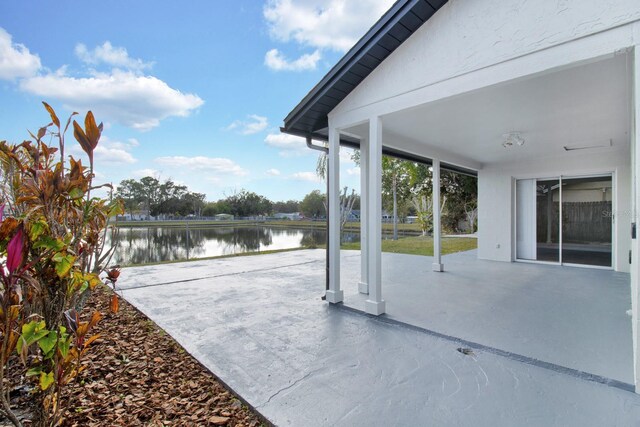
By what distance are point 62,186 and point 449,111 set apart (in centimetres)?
425

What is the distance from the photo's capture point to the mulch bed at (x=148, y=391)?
83.6 inches

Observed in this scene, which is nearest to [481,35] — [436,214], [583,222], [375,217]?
[375,217]

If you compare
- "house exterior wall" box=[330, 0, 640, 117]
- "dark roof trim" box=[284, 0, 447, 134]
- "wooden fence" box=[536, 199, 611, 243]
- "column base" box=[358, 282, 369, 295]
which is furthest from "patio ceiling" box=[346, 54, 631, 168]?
"column base" box=[358, 282, 369, 295]

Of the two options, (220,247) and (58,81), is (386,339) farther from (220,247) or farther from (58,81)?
(220,247)

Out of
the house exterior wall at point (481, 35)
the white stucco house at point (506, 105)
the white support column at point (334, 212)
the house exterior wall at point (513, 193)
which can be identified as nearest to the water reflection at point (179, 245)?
the house exterior wall at point (513, 193)

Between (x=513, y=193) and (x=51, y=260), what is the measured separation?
376 inches

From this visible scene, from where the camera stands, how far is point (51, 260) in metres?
1.79

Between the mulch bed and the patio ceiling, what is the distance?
3680 mm

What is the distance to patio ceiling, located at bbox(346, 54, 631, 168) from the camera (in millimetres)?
3240

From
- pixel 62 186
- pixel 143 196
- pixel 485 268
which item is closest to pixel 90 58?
pixel 62 186

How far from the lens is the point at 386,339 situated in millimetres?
3404

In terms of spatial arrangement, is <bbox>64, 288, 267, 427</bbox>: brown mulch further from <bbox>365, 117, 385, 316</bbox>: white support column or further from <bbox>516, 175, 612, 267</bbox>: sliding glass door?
<bbox>516, 175, 612, 267</bbox>: sliding glass door

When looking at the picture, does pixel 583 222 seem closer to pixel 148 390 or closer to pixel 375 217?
pixel 375 217

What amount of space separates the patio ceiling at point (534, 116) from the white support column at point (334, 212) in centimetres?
41
